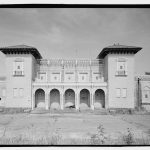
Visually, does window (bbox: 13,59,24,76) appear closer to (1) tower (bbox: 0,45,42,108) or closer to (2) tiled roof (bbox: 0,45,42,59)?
(1) tower (bbox: 0,45,42,108)

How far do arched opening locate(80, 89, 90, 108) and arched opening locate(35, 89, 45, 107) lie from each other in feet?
20.2

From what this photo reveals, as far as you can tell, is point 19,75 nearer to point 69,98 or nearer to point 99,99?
point 69,98

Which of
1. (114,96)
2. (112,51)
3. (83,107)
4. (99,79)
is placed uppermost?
(112,51)

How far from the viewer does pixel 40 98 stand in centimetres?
2902

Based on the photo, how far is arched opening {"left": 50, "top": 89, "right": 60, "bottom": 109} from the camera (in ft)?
95.5

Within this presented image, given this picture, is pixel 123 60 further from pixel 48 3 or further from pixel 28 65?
pixel 48 3

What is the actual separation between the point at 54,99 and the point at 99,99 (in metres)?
7.27

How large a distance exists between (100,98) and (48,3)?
23204mm

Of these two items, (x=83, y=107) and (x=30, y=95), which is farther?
(x=83, y=107)

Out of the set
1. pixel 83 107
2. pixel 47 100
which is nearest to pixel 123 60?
pixel 83 107

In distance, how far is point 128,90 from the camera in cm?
2659

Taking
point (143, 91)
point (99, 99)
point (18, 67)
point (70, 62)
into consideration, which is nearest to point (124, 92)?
point (99, 99)

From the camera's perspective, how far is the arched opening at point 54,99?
29109mm

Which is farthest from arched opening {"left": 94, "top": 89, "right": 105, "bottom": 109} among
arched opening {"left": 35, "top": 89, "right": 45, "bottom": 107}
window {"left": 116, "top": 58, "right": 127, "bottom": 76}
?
arched opening {"left": 35, "top": 89, "right": 45, "bottom": 107}
